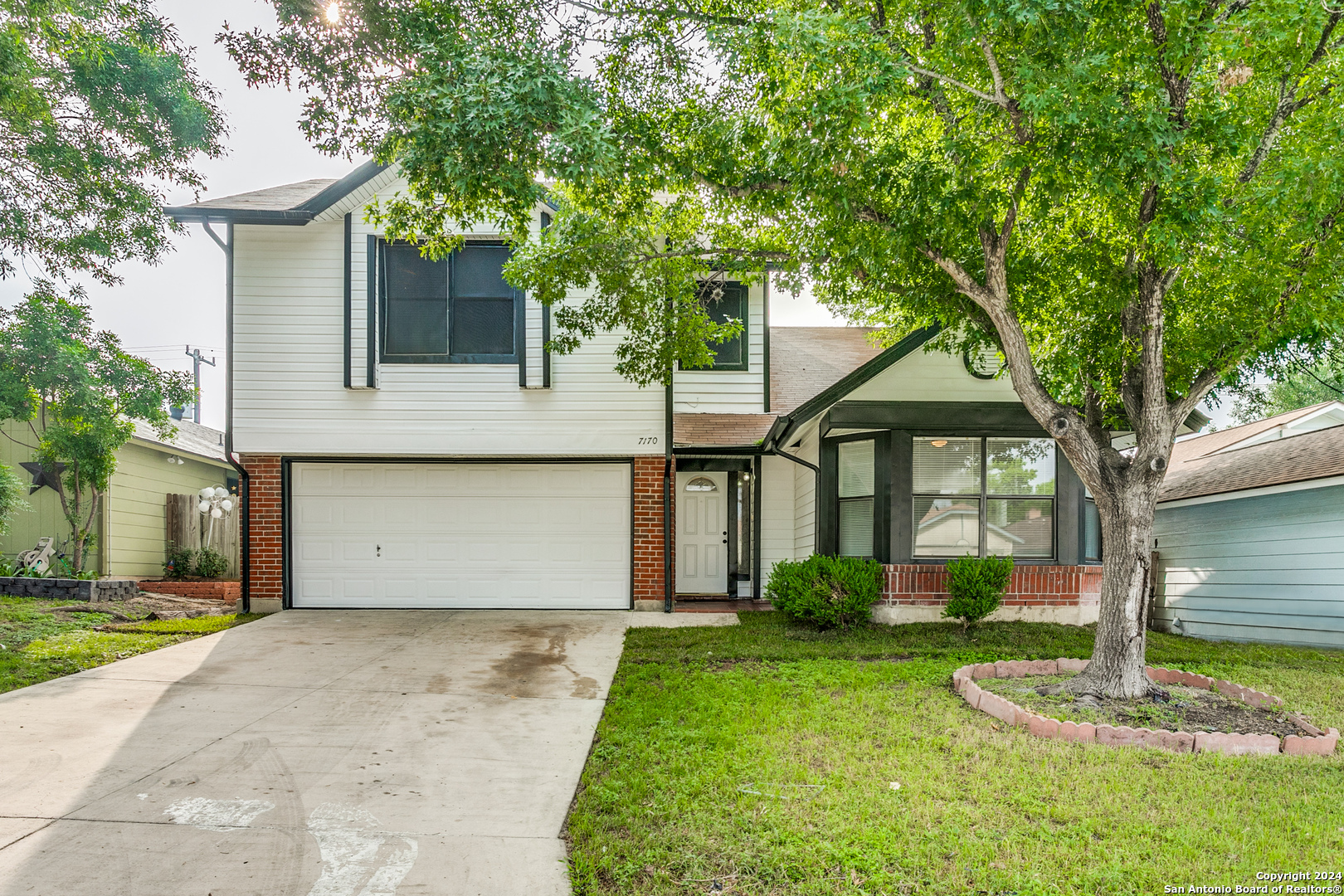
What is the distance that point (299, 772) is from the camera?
4.48m

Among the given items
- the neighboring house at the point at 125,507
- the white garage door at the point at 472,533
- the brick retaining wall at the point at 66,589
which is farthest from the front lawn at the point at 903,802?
the neighboring house at the point at 125,507

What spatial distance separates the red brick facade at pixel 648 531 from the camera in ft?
35.4

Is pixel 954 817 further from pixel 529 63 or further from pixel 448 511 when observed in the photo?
pixel 448 511

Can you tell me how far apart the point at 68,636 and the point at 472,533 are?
461 cm

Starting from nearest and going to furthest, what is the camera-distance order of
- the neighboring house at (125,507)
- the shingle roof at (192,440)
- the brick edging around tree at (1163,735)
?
the brick edging around tree at (1163,735)
the neighboring house at (125,507)
the shingle roof at (192,440)

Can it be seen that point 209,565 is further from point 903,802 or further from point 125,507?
point 903,802

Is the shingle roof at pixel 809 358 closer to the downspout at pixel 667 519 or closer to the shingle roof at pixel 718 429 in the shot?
the shingle roof at pixel 718 429

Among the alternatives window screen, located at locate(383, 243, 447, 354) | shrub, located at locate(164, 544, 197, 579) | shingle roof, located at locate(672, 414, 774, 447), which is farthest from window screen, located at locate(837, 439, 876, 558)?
shrub, located at locate(164, 544, 197, 579)

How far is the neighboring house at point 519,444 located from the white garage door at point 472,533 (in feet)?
0.09

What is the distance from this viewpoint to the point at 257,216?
10047mm

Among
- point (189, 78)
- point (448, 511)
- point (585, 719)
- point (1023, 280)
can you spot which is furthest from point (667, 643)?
point (189, 78)

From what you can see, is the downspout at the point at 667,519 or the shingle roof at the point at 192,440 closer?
the downspout at the point at 667,519

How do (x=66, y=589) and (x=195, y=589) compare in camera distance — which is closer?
(x=66, y=589)

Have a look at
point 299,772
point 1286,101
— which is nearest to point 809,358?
point 1286,101
